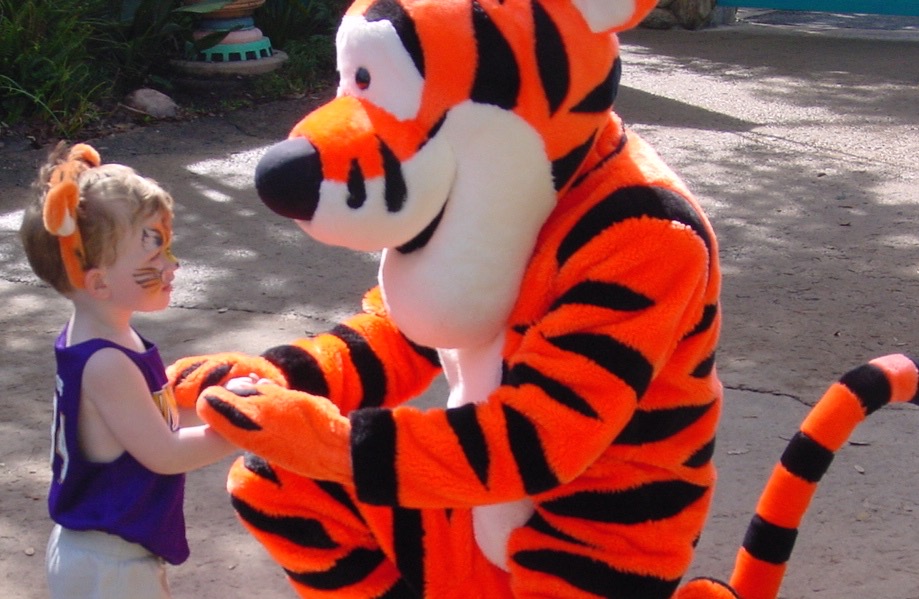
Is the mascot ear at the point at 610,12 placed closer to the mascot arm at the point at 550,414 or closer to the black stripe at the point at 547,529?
the mascot arm at the point at 550,414

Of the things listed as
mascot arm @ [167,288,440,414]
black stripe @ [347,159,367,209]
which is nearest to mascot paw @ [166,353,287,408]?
mascot arm @ [167,288,440,414]

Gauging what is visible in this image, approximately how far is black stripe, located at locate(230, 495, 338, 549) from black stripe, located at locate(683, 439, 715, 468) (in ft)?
2.03

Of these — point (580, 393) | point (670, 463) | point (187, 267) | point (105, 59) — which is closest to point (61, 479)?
point (580, 393)

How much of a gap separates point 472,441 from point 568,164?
45 cm

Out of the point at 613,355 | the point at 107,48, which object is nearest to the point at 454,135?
the point at 613,355

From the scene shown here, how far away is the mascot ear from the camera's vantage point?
5.71 feet

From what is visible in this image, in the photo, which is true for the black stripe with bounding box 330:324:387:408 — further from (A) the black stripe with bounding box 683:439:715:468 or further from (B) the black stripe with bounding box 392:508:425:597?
(A) the black stripe with bounding box 683:439:715:468

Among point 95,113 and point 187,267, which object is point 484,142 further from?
point 95,113

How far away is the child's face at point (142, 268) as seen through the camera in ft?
6.39

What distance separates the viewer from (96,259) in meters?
1.93

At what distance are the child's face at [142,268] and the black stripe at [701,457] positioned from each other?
0.92 m

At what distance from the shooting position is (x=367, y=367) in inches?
86.4

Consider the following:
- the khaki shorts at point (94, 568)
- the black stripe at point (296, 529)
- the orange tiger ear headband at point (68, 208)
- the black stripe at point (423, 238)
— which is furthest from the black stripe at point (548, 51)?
the khaki shorts at point (94, 568)

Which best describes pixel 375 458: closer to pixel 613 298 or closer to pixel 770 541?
pixel 613 298
